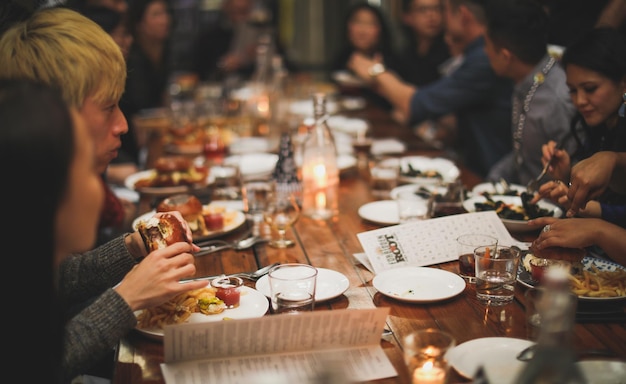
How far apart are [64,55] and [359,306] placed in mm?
893

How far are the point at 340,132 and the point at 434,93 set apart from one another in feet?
2.34

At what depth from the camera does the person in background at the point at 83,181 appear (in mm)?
977

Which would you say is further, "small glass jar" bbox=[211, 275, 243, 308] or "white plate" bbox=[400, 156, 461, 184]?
"white plate" bbox=[400, 156, 461, 184]

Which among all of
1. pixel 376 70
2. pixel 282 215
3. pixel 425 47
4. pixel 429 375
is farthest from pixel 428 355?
pixel 425 47

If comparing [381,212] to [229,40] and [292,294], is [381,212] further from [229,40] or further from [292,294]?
[229,40]

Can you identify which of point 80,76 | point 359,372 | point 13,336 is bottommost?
point 359,372

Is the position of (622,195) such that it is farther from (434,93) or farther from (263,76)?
(263,76)

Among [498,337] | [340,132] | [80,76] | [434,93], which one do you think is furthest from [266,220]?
[434,93]

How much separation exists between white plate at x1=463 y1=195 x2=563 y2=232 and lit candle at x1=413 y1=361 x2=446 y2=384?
0.85 m

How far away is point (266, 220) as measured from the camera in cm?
207

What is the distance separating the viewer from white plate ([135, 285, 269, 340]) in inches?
56.7

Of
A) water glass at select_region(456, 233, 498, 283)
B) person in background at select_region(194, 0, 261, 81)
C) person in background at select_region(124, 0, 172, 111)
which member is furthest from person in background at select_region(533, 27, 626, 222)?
person in background at select_region(194, 0, 261, 81)

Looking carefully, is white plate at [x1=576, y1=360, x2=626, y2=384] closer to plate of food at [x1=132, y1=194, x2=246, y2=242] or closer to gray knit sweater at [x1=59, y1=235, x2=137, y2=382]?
gray knit sweater at [x1=59, y1=235, x2=137, y2=382]

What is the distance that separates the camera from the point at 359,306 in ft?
5.25
